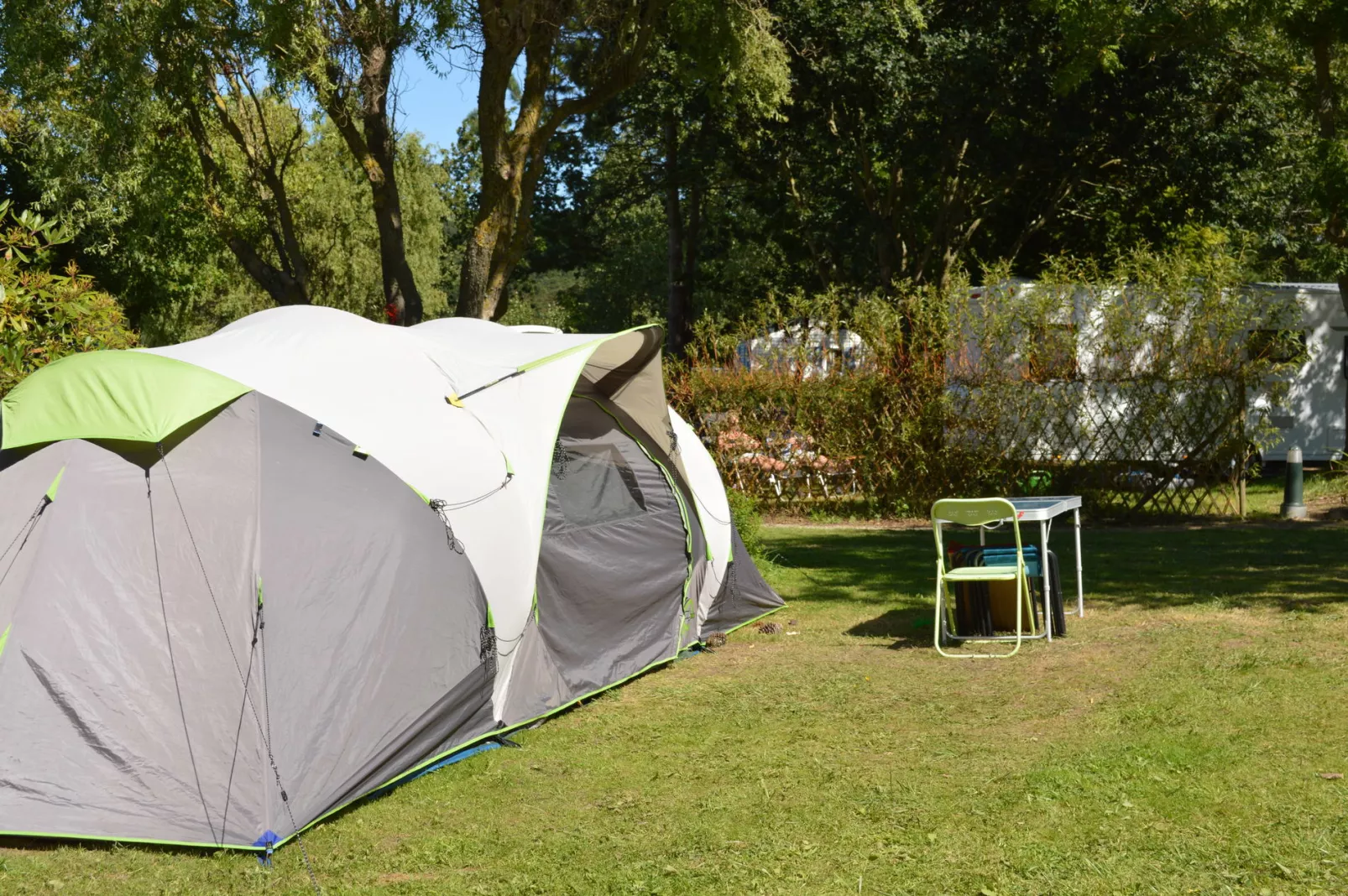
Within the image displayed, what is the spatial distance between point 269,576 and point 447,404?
1.41 metres

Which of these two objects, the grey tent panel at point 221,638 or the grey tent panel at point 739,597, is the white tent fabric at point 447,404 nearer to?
the grey tent panel at point 221,638

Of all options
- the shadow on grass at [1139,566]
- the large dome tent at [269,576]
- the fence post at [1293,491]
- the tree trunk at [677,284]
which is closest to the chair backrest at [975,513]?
the shadow on grass at [1139,566]

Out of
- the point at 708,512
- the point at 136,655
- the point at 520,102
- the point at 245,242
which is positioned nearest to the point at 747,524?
the point at 708,512

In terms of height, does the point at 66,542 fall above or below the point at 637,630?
above

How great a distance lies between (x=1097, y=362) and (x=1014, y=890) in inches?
378

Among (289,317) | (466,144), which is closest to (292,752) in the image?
(289,317)

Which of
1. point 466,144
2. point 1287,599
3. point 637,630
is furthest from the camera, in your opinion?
point 466,144

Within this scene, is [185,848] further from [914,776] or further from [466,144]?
[466,144]

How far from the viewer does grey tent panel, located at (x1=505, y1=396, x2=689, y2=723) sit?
598 cm

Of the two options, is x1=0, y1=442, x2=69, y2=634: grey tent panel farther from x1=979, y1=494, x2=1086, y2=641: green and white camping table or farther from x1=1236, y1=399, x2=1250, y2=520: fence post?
x1=1236, y1=399, x2=1250, y2=520: fence post

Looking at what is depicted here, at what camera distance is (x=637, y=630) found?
6.74 m

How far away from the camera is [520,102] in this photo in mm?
11852

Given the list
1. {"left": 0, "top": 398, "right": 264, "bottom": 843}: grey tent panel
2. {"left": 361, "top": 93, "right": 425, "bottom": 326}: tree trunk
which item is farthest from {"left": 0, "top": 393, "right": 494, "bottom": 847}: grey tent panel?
{"left": 361, "top": 93, "right": 425, "bottom": 326}: tree trunk

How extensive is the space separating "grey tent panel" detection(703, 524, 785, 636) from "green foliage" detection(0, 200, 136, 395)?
3909 mm
